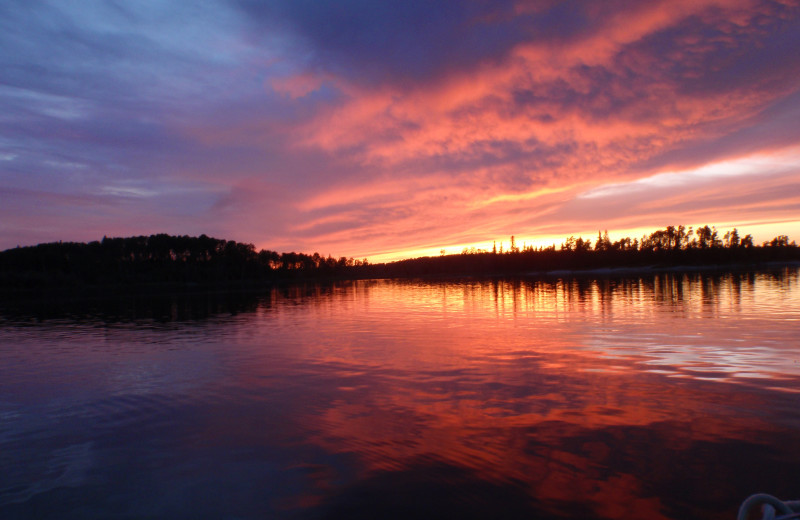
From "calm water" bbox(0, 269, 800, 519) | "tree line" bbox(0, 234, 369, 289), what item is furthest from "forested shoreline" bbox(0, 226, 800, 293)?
"calm water" bbox(0, 269, 800, 519)

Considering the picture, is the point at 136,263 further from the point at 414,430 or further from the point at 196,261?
the point at 414,430

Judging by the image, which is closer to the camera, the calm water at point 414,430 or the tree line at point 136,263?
the calm water at point 414,430

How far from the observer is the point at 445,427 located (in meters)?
9.34

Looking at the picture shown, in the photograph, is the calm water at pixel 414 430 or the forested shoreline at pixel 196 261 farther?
the forested shoreline at pixel 196 261

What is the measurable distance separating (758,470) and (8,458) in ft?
44.0

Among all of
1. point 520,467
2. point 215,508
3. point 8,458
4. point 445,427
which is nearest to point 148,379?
point 8,458

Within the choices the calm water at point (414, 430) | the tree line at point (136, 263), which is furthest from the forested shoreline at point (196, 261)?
the calm water at point (414, 430)

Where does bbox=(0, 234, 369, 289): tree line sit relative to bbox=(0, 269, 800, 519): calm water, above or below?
above

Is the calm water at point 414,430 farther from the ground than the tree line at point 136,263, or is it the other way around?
the tree line at point 136,263

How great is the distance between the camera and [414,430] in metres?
9.30

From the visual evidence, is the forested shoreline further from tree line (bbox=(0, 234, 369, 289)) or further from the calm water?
the calm water

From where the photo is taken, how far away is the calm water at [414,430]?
6.65 meters

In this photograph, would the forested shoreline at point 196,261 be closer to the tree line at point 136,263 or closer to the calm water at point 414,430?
the tree line at point 136,263

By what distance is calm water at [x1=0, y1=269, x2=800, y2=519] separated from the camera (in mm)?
6652
